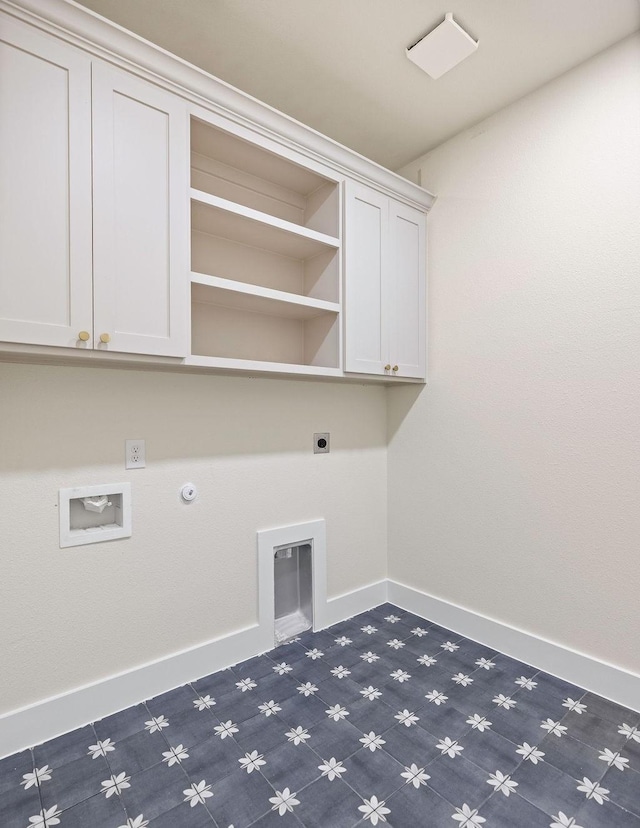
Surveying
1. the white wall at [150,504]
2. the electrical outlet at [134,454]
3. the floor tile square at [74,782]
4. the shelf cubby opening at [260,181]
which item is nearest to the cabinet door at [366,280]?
the shelf cubby opening at [260,181]

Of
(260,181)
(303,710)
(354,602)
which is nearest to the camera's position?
(303,710)

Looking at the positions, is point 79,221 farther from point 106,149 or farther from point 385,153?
point 385,153

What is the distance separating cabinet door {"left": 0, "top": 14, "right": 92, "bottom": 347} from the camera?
1.31m

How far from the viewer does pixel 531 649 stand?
2.08 meters

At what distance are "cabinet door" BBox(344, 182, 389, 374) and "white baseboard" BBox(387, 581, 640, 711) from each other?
52.9 inches

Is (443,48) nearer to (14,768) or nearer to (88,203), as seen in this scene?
(88,203)

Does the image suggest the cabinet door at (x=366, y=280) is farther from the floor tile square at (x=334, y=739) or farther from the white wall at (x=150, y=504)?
the floor tile square at (x=334, y=739)

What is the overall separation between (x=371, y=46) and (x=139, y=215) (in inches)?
45.7

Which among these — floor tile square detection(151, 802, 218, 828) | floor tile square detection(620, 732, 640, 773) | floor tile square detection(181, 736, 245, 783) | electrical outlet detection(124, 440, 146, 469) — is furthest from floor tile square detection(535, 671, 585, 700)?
electrical outlet detection(124, 440, 146, 469)

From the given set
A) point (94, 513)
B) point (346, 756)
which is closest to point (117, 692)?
point (94, 513)

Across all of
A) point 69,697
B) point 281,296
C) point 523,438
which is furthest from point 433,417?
point 69,697

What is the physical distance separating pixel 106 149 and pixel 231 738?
6.73ft

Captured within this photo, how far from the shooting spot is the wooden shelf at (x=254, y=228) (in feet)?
5.82

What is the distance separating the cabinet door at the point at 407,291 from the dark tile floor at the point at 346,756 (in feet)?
4.92
